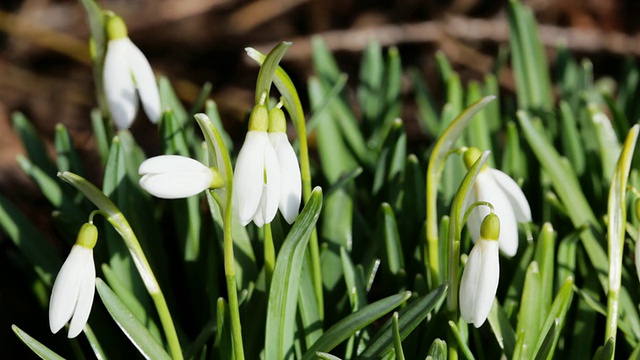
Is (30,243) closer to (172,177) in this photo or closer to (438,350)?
(172,177)

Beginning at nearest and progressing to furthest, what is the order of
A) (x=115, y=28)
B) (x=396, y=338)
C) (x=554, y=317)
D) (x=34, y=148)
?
(x=396, y=338) < (x=554, y=317) < (x=115, y=28) < (x=34, y=148)

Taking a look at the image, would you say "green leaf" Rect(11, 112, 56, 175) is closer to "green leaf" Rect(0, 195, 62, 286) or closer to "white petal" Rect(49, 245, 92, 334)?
"green leaf" Rect(0, 195, 62, 286)

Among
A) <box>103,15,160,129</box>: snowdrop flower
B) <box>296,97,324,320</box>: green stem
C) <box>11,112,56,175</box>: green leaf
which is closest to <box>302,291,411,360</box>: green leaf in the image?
<box>296,97,324,320</box>: green stem

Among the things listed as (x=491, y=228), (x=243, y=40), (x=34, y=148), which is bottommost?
(x=491, y=228)

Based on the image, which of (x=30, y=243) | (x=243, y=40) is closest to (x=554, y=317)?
(x=30, y=243)

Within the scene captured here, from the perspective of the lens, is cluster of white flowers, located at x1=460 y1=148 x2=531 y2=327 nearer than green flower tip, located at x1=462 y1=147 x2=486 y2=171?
Yes

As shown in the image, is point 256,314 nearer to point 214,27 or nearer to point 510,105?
point 510,105
